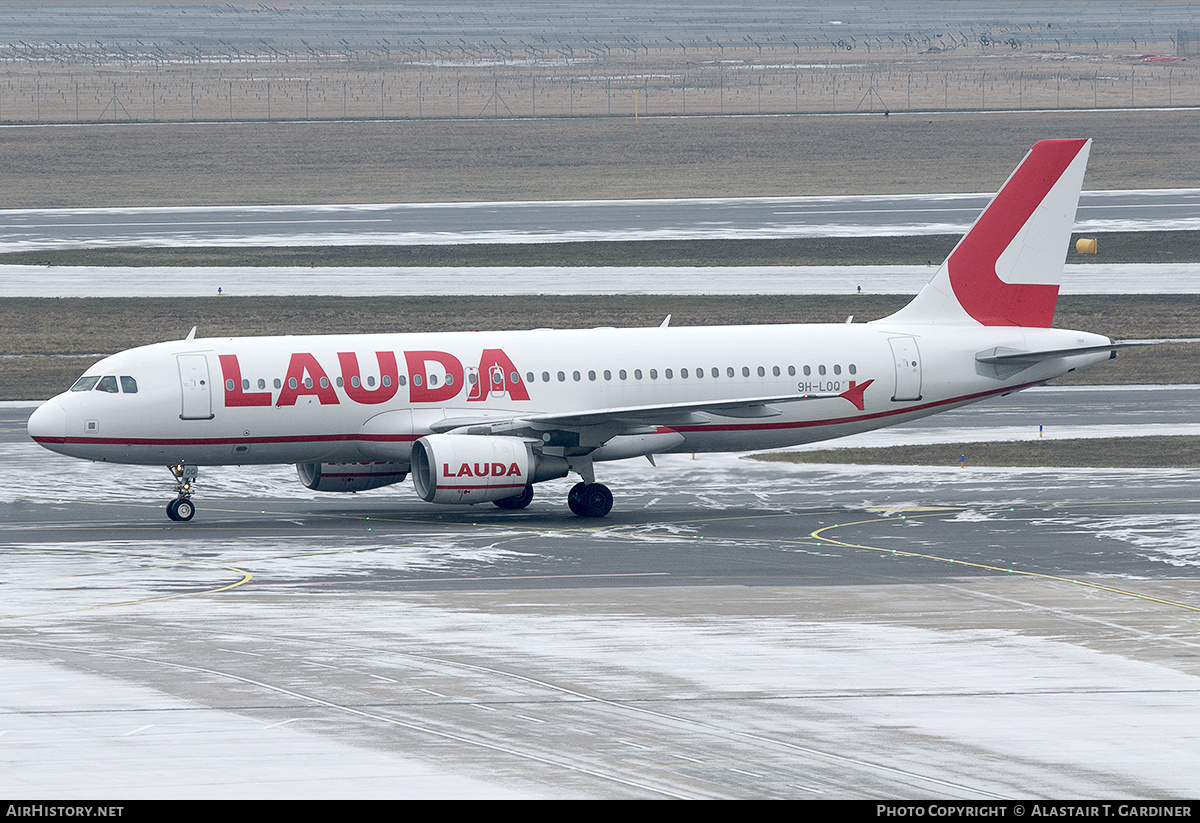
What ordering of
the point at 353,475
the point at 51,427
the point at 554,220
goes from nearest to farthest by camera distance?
the point at 51,427 < the point at 353,475 < the point at 554,220

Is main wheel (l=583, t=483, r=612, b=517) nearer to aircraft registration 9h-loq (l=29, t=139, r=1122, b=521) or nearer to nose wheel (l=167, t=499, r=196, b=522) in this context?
aircraft registration 9h-loq (l=29, t=139, r=1122, b=521)

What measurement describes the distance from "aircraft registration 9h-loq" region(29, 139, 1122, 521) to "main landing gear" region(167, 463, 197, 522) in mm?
55

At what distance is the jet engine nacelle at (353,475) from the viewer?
41.3 meters

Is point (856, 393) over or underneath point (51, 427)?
over

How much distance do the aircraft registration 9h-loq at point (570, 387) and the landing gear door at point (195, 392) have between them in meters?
0.05

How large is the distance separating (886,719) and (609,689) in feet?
12.4

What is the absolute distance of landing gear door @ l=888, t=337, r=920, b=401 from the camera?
142ft

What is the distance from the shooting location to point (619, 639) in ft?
88.8

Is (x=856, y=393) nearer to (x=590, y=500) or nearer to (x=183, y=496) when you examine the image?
(x=590, y=500)

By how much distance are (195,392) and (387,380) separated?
4.23 metres

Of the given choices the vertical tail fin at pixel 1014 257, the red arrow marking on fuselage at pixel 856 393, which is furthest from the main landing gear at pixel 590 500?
the vertical tail fin at pixel 1014 257

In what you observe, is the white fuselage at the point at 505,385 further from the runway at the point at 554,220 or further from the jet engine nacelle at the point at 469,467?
the runway at the point at 554,220

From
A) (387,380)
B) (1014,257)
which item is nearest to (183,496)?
(387,380)
